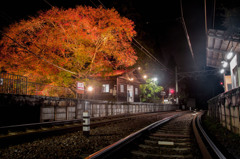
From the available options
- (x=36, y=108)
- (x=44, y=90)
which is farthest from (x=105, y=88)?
(x=36, y=108)

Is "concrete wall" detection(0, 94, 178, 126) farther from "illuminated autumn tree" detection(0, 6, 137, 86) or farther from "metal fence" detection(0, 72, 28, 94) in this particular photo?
"illuminated autumn tree" detection(0, 6, 137, 86)

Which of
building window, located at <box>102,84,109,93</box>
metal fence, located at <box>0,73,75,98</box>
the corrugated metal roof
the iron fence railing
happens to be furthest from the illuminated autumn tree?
building window, located at <box>102,84,109,93</box>

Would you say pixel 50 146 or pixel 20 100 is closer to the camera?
pixel 50 146

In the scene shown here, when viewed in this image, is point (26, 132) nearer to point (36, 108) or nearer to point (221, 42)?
point (36, 108)

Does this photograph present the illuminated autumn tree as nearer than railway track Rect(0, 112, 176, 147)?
No

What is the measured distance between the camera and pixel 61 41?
54.5 feet

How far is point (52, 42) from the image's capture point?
16547 millimetres

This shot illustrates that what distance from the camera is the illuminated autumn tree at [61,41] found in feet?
53.5

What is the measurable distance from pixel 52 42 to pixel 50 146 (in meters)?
13.0

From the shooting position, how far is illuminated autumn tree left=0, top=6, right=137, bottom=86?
53.5 ft

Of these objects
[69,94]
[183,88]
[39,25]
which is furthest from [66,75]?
[183,88]

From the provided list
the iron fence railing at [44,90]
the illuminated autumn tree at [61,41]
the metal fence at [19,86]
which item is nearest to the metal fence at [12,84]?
the metal fence at [19,86]

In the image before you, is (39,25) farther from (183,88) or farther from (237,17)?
(183,88)

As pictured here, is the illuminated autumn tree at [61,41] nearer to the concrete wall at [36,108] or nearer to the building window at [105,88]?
the concrete wall at [36,108]
